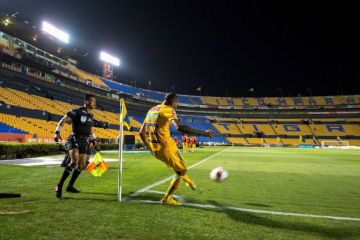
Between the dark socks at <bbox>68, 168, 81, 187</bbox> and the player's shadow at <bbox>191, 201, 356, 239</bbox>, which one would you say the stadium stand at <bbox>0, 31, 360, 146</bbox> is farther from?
the player's shadow at <bbox>191, 201, 356, 239</bbox>

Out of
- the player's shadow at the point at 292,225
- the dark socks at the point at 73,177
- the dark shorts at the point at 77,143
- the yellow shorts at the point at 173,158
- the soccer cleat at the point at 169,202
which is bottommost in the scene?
the player's shadow at the point at 292,225

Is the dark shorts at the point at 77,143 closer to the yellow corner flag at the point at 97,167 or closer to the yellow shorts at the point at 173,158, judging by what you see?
the yellow corner flag at the point at 97,167

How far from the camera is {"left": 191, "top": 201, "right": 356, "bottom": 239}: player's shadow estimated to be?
425 centimetres

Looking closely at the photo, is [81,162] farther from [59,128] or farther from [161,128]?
[161,128]

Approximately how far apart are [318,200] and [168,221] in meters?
4.04

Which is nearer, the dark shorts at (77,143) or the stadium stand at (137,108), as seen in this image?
the dark shorts at (77,143)

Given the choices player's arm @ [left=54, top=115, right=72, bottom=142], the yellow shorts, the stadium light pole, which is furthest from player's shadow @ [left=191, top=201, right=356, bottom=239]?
the stadium light pole

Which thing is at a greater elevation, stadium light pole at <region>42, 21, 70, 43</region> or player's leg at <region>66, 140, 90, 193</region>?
stadium light pole at <region>42, 21, 70, 43</region>

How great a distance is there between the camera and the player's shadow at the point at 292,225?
14.0 feet

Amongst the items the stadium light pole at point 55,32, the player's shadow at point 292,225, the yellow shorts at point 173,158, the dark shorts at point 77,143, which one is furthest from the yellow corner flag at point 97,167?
the stadium light pole at point 55,32

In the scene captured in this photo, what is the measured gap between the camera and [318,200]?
22.8 feet

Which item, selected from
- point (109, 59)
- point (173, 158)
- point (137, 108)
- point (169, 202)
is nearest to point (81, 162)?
point (169, 202)

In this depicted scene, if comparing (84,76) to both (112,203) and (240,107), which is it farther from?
(112,203)

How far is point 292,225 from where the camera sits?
4.65m
